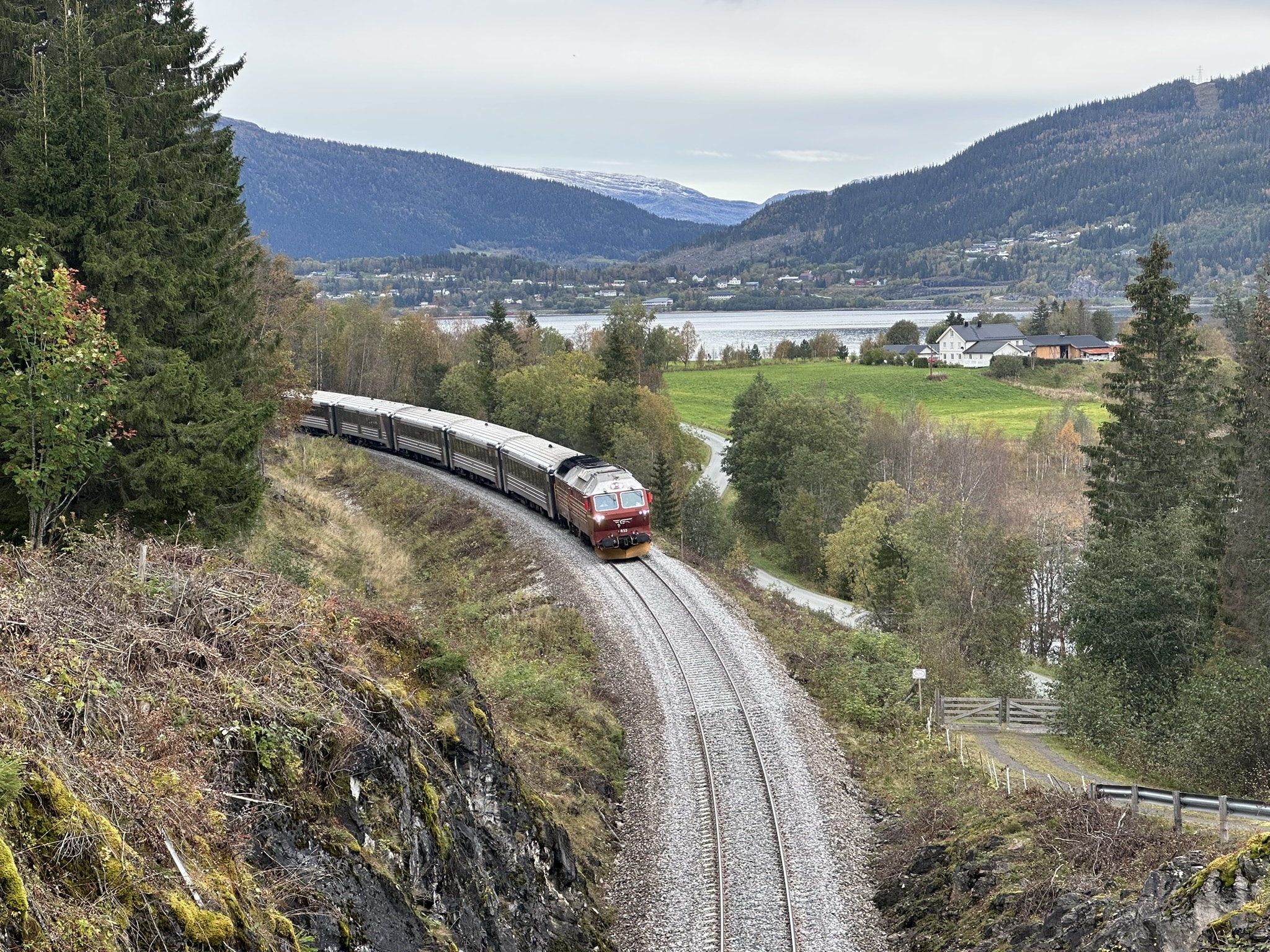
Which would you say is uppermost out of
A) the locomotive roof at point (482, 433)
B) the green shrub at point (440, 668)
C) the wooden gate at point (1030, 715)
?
the locomotive roof at point (482, 433)

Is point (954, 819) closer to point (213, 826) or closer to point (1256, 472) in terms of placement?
point (213, 826)

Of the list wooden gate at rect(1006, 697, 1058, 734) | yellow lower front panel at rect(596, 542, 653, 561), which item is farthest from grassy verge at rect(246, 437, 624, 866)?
wooden gate at rect(1006, 697, 1058, 734)

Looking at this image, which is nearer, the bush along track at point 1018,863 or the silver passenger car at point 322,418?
the bush along track at point 1018,863

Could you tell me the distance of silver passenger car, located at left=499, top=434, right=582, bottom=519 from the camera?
3912cm

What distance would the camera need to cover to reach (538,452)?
41625 millimetres

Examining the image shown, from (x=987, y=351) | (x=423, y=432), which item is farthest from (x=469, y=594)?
(x=987, y=351)

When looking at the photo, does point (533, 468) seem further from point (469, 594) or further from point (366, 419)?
point (366, 419)

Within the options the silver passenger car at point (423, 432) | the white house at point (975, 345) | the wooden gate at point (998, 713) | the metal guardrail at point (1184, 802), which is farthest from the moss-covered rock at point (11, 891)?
the white house at point (975, 345)

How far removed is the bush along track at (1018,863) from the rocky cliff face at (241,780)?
5393 millimetres

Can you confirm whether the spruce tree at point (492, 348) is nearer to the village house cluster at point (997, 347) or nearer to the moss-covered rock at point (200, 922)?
the moss-covered rock at point (200, 922)

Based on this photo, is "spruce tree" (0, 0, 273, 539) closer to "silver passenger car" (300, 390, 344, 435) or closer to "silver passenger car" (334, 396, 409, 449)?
"silver passenger car" (334, 396, 409, 449)

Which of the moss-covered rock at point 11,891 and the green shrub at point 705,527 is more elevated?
the moss-covered rock at point 11,891

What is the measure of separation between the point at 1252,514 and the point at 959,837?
22784 mm

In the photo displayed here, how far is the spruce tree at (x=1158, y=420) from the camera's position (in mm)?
37188
